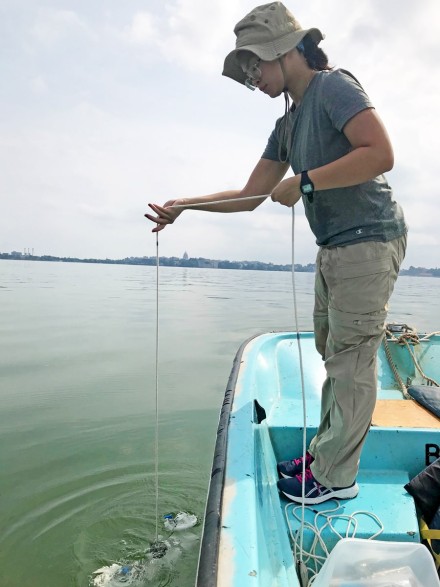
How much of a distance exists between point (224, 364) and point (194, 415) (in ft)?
9.18

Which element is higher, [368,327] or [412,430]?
[368,327]

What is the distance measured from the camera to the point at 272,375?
4.06m

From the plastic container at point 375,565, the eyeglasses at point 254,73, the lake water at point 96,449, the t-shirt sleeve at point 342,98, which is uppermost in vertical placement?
the eyeglasses at point 254,73

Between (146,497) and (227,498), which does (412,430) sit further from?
(146,497)

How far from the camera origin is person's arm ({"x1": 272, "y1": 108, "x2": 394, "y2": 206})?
1682 millimetres

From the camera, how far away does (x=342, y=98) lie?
1763 mm

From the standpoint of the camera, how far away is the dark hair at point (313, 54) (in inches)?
76.9

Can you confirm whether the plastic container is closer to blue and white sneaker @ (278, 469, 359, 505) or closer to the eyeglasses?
blue and white sneaker @ (278, 469, 359, 505)

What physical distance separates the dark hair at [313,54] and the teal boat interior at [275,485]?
1.24 metres

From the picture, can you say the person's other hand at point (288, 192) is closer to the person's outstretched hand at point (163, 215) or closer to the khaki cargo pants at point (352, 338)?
the khaki cargo pants at point (352, 338)

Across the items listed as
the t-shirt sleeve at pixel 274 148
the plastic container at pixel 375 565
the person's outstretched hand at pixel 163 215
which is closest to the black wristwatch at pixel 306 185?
the t-shirt sleeve at pixel 274 148

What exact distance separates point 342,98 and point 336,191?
380 millimetres

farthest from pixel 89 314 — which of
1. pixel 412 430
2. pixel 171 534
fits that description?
pixel 412 430

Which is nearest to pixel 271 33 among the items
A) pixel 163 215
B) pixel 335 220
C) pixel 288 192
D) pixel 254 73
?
pixel 254 73
